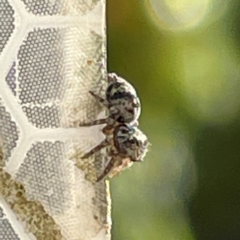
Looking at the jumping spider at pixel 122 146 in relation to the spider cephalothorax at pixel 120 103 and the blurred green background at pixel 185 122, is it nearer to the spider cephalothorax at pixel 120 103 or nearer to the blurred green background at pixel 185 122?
the spider cephalothorax at pixel 120 103

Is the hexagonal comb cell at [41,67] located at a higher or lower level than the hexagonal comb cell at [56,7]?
lower

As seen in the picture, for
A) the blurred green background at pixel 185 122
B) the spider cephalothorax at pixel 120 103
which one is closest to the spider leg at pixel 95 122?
the spider cephalothorax at pixel 120 103

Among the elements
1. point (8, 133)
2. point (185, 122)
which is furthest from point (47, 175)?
point (185, 122)

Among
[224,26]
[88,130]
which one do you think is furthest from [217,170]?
[88,130]

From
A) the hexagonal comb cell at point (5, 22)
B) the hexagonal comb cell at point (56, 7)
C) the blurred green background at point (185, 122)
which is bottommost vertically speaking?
the hexagonal comb cell at point (5, 22)

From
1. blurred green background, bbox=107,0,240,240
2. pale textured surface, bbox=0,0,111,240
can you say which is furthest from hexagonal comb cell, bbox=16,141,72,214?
blurred green background, bbox=107,0,240,240

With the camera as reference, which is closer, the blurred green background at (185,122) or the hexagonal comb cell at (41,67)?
the hexagonal comb cell at (41,67)

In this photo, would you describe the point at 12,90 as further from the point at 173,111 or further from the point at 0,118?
the point at 173,111

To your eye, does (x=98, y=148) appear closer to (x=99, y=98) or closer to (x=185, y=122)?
(x=99, y=98)
